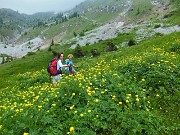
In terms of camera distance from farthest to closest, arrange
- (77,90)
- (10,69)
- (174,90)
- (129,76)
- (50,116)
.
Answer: (10,69) < (129,76) < (174,90) < (77,90) < (50,116)

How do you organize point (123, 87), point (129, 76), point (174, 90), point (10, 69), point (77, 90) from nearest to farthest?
point (77, 90) → point (123, 87) → point (174, 90) → point (129, 76) → point (10, 69)

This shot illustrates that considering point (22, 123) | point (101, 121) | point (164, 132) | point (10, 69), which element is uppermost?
point (22, 123)

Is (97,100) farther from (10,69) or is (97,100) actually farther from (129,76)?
(10,69)

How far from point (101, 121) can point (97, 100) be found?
911 mm

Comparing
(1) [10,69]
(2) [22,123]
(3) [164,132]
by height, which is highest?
(2) [22,123]

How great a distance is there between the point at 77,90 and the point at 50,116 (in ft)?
7.63

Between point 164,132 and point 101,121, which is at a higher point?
point 101,121

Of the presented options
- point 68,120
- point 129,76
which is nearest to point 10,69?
point 129,76

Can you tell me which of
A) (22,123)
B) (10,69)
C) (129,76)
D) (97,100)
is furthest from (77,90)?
(10,69)

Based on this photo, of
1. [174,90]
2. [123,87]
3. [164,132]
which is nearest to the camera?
[164,132]

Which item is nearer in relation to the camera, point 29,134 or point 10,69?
point 29,134

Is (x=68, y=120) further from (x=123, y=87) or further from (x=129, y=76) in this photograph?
(x=129, y=76)

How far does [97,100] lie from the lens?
11641 millimetres

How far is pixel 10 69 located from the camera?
240 ft
